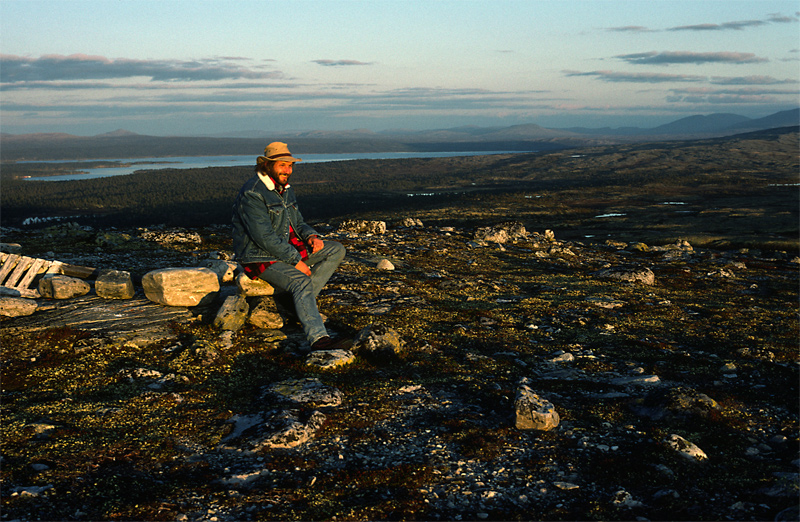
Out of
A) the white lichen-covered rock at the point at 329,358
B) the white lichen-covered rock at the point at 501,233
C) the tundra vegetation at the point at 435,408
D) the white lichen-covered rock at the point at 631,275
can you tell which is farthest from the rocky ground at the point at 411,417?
the white lichen-covered rock at the point at 501,233

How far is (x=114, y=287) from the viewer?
9.75 meters

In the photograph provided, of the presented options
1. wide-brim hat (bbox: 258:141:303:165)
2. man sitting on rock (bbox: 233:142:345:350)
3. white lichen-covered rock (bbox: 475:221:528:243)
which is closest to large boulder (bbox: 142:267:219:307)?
man sitting on rock (bbox: 233:142:345:350)

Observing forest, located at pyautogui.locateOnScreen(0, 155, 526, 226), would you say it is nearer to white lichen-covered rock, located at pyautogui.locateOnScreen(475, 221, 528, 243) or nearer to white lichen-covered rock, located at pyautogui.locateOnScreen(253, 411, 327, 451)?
white lichen-covered rock, located at pyautogui.locateOnScreen(475, 221, 528, 243)

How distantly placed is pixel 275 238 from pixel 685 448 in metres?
6.26

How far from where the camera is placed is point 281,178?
854 cm

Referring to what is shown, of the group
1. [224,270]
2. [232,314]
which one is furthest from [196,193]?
[232,314]

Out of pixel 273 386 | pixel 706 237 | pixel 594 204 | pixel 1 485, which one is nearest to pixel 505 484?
pixel 273 386

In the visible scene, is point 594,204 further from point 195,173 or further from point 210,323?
point 195,173

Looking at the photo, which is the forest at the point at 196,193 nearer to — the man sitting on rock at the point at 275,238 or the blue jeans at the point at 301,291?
the man sitting on rock at the point at 275,238

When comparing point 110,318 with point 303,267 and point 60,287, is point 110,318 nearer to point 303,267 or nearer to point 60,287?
point 60,287

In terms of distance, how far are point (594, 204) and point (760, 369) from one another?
68.6m

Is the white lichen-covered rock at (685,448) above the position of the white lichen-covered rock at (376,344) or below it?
below

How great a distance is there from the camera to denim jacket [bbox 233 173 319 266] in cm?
835

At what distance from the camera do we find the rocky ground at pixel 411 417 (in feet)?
15.7
